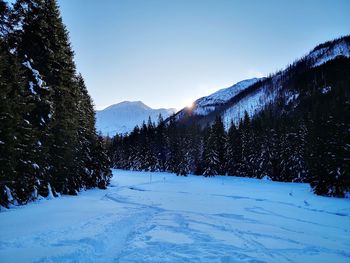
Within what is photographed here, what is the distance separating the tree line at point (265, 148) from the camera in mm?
28078

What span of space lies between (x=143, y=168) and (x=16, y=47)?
233 ft

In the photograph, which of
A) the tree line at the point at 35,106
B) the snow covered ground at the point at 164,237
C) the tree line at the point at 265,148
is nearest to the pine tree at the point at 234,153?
the tree line at the point at 265,148

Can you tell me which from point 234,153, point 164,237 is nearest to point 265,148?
point 234,153

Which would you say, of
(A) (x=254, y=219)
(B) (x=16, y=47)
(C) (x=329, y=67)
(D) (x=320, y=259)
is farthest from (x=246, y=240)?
(C) (x=329, y=67)

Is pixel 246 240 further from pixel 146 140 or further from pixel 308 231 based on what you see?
pixel 146 140

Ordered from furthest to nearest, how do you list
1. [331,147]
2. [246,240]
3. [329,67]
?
[329,67]
[331,147]
[246,240]

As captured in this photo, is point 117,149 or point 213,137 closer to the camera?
point 213,137

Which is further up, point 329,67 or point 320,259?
point 329,67

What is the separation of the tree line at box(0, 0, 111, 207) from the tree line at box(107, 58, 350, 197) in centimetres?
2451

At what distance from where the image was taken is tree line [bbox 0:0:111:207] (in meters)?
14.3

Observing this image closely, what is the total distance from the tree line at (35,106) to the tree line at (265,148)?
24.5 metres

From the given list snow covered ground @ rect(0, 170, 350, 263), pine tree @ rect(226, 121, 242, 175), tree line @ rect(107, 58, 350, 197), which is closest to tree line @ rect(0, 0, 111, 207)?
snow covered ground @ rect(0, 170, 350, 263)

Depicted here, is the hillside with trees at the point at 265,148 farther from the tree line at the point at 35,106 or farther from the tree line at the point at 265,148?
the tree line at the point at 35,106

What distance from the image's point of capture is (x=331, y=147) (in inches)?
1104
